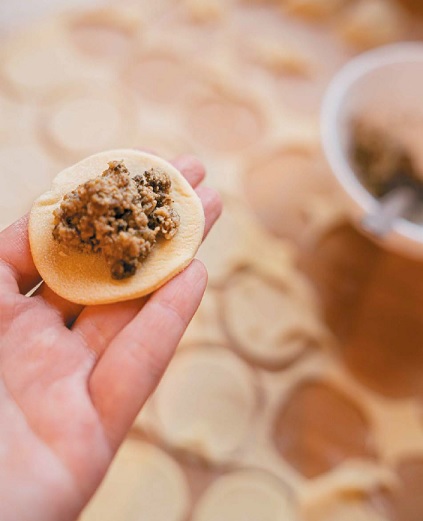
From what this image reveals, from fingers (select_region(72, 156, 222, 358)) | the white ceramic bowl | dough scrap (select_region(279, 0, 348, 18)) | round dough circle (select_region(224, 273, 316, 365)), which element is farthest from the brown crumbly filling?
fingers (select_region(72, 156, 222, 358))

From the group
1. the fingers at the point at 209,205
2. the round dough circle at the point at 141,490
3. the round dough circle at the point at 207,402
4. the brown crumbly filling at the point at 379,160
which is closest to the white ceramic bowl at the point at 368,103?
the brown crumbly filling at the point at 379,160

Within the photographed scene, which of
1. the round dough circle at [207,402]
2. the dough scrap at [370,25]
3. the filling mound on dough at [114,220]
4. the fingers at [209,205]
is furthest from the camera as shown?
the dough scrap at [370,25]

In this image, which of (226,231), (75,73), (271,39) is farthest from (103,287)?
(271,39)

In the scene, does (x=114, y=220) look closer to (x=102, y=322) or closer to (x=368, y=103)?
(x=102, y=322)

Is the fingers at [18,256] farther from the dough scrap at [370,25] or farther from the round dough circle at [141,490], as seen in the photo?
the dough scrap at [370,25]

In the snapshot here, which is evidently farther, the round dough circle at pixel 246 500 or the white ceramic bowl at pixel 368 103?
the white ceramic bowl at pixel 368 103

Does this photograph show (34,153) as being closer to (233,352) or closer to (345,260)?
(233,352)

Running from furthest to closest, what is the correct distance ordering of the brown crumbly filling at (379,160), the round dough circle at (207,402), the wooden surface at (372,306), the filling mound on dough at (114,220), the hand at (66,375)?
the brown crumbly filling at (379,160) → the wooden surface at (372,306) → the round dough circle at (207,402) → the filling mound on dough at (114,220) → the hand at (66,375)
